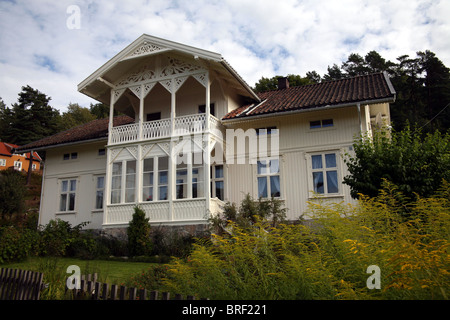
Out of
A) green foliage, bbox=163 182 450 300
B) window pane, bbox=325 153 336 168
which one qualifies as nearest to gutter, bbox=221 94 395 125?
window pane, bbox=325 153 336 168

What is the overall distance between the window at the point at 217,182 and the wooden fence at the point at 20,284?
1138 centimetres

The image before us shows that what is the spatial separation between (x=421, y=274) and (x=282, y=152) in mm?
12807

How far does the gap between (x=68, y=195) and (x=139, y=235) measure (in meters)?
7.97

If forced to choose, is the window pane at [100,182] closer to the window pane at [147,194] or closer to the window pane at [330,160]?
the window pane at [147,194]

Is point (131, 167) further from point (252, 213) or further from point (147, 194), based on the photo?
point (252, 213)

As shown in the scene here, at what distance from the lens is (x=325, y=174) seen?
1602 centimetres

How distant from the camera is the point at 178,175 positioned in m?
17.9

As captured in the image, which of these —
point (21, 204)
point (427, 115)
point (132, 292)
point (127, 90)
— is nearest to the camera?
point (132, 292)

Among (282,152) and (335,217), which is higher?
(282,152)

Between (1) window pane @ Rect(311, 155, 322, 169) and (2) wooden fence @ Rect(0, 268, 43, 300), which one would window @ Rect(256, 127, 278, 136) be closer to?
(1) window pane @ Rect(311, 155, 322, 169)

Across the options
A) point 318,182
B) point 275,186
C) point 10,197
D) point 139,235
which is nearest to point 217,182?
point 275,186

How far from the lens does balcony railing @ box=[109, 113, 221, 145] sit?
54.3 feet
